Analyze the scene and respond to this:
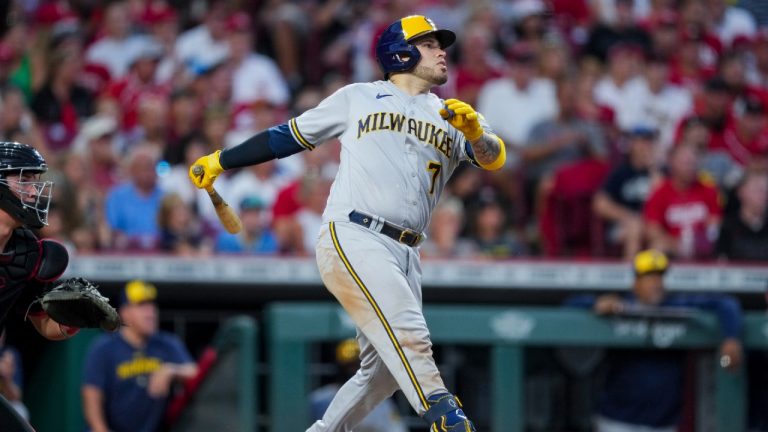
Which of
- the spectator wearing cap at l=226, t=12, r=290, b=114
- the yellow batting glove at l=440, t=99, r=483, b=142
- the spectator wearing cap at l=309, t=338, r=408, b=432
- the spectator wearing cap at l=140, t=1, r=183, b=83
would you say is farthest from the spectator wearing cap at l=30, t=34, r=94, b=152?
the yellow batting glove at l=440, t=99, r=483, b=142

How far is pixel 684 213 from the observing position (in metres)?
8.73

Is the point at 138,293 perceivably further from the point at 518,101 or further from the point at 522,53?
the point at 522,53

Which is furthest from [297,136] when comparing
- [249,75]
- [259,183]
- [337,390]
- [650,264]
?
[249,75]

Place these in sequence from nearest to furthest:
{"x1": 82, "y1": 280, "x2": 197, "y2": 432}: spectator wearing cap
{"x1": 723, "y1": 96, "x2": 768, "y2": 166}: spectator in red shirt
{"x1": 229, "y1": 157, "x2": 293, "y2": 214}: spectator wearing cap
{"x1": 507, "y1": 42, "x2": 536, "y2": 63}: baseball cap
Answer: {"x1": 82, "y1": 280, "x2": 197, "y2": 432}: spectator wearing cap < {"x1": 229, "y1": 157, "x2": 293, "y2": 214}: spectator wearing cap < {"x1": 723, "y1": 96, "x2": 768, "y2": 166}: spectator in red shirt < {"x1": 507, "y1": 42, "x2": 536, "y2": 63}: baseball cap

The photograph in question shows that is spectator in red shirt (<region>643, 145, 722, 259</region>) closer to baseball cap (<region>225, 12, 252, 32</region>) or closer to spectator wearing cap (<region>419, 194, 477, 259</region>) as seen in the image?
spectator wearing cap (<region>419, 194, 477, 259</region>)

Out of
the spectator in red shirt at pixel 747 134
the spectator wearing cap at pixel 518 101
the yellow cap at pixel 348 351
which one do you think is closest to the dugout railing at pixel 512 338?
the yellow cap at pixel 348 351

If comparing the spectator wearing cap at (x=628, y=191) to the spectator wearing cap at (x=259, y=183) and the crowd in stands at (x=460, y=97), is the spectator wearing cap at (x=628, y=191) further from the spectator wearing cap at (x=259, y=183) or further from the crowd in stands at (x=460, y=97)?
the spectator wearing cap at (x=259, y=183)

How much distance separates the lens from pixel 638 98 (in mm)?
10555

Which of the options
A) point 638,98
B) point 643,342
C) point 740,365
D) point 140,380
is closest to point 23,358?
point 140,380

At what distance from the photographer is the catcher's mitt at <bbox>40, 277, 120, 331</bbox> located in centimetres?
486

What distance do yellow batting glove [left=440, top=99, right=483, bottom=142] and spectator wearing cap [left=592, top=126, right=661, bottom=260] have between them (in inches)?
160

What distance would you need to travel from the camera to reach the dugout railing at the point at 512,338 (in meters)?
7.61

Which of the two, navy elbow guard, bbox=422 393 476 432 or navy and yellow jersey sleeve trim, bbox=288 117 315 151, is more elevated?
navy and yellow jersey sleeve trim, bbox=288 117 315 151

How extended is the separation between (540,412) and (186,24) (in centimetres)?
548
